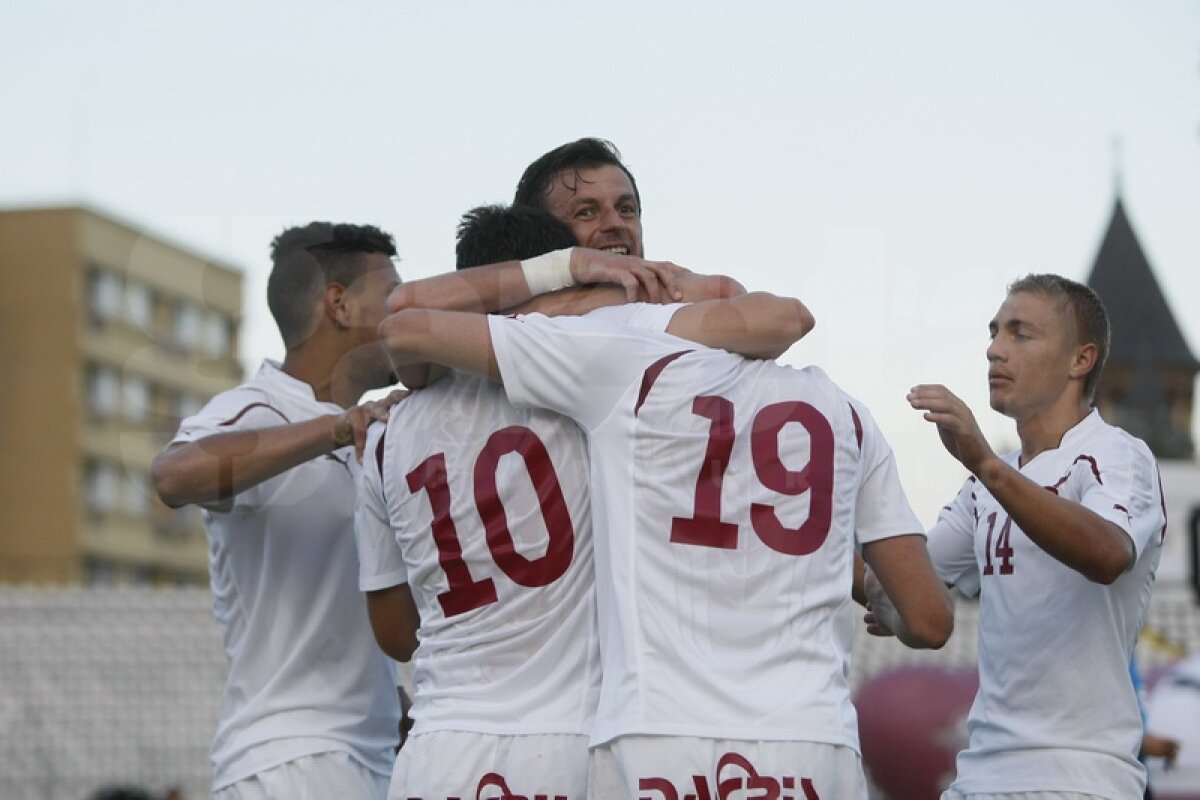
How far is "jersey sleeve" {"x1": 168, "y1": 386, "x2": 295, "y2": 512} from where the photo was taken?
4.91 metres

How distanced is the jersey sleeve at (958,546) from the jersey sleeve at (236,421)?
6.18 feet

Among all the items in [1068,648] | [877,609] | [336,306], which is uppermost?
[336,306]

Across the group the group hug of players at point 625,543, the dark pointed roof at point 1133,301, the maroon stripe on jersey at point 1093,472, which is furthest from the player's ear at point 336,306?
the dark pointed roof at point 1133,301

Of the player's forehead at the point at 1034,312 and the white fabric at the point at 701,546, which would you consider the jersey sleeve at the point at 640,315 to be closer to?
the white fabric at the point at 701,546

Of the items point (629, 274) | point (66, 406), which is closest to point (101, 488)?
point (66, 406)

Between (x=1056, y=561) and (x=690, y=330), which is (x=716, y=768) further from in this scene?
(x=1056, y=561)

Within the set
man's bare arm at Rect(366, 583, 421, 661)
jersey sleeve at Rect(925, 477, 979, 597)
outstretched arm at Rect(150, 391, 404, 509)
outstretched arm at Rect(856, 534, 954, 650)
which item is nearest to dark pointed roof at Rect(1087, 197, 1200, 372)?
jersey sleeve at Rect(925, 477, 979, 597)

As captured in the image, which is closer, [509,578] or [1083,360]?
[509,578]

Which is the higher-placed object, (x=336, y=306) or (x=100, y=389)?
(x=100, y=389)

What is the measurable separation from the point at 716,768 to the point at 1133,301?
9437 cm

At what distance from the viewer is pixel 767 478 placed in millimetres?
3773

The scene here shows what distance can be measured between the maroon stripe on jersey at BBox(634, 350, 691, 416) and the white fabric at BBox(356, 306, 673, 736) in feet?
0.56

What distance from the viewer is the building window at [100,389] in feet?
206

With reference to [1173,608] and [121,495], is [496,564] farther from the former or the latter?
[121,495]
